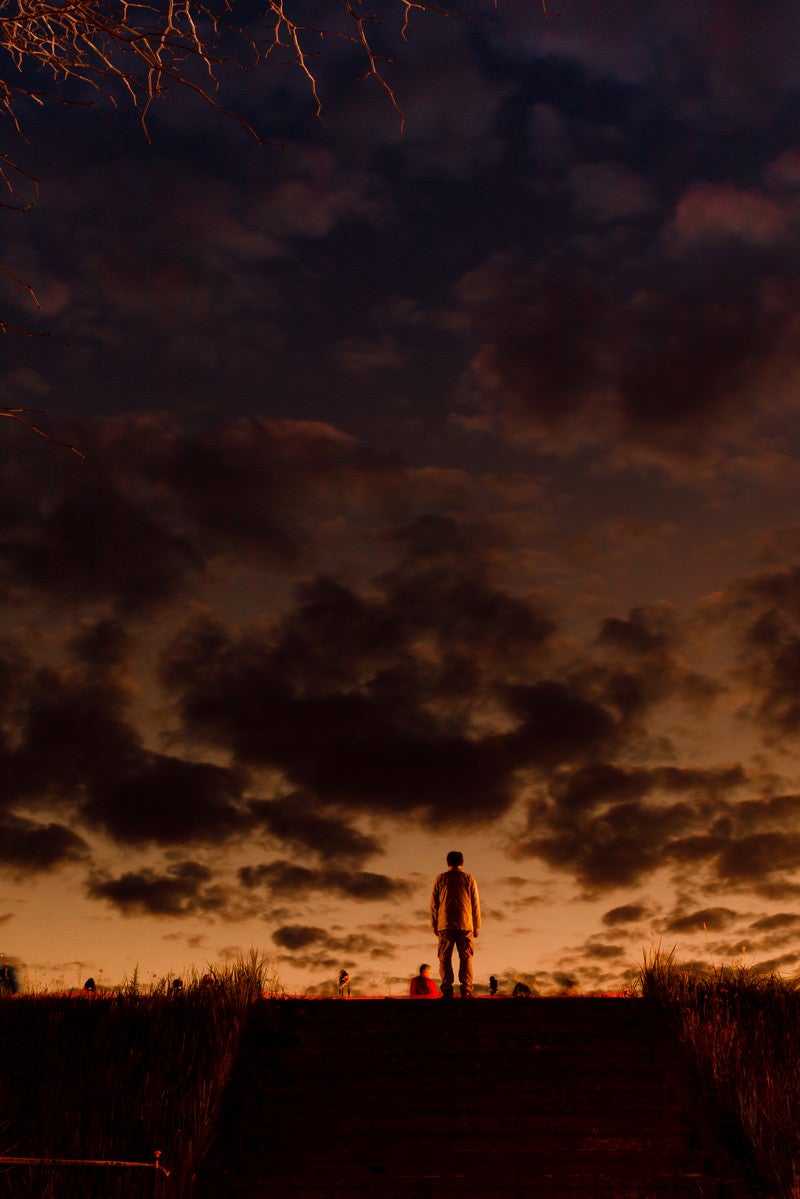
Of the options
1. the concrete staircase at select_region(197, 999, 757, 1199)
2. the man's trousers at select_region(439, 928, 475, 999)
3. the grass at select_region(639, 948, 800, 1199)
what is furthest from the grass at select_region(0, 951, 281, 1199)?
the grass at select_region(639, 948, 800, 1199)

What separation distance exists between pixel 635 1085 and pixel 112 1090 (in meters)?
4.50

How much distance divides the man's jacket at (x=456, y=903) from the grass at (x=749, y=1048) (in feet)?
6.86

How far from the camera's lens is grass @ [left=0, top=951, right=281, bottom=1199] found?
836 centimetres

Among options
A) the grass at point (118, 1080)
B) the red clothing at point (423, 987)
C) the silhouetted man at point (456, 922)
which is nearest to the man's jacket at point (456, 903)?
the silhouetted man at point (456, 922)

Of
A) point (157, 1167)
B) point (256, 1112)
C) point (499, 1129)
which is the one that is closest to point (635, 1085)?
point (499, 1129)

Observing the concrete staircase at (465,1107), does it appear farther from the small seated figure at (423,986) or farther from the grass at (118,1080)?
the small seated figure at (423,986)

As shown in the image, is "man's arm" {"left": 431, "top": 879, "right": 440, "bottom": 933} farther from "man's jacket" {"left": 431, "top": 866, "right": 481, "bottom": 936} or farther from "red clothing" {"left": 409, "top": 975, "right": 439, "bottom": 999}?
"red clothing" {"left": 409, "top": 975, "right": 439, "bottom": 999}

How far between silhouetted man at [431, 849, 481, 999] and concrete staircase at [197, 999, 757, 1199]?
1.43 meters

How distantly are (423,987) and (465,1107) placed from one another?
484 cm

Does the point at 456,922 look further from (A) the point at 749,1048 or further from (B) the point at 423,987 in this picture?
(A) the point at 749,1048

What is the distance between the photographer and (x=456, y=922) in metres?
13.2

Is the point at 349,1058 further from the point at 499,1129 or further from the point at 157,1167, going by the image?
the point at 157,1167

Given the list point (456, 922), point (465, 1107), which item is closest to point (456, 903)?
point (456, 922)

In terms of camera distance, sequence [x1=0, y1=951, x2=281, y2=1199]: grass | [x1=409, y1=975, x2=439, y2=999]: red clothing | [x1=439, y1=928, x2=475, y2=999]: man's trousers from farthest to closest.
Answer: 1. [x1=409, y1=975, x2=439, y2=999]: red clothing
2. [x1=439, y1=928, x2=475, y2=999]: man's trousers
3. [x1=0, y1=951, x2=281, y2=1199]: grass
